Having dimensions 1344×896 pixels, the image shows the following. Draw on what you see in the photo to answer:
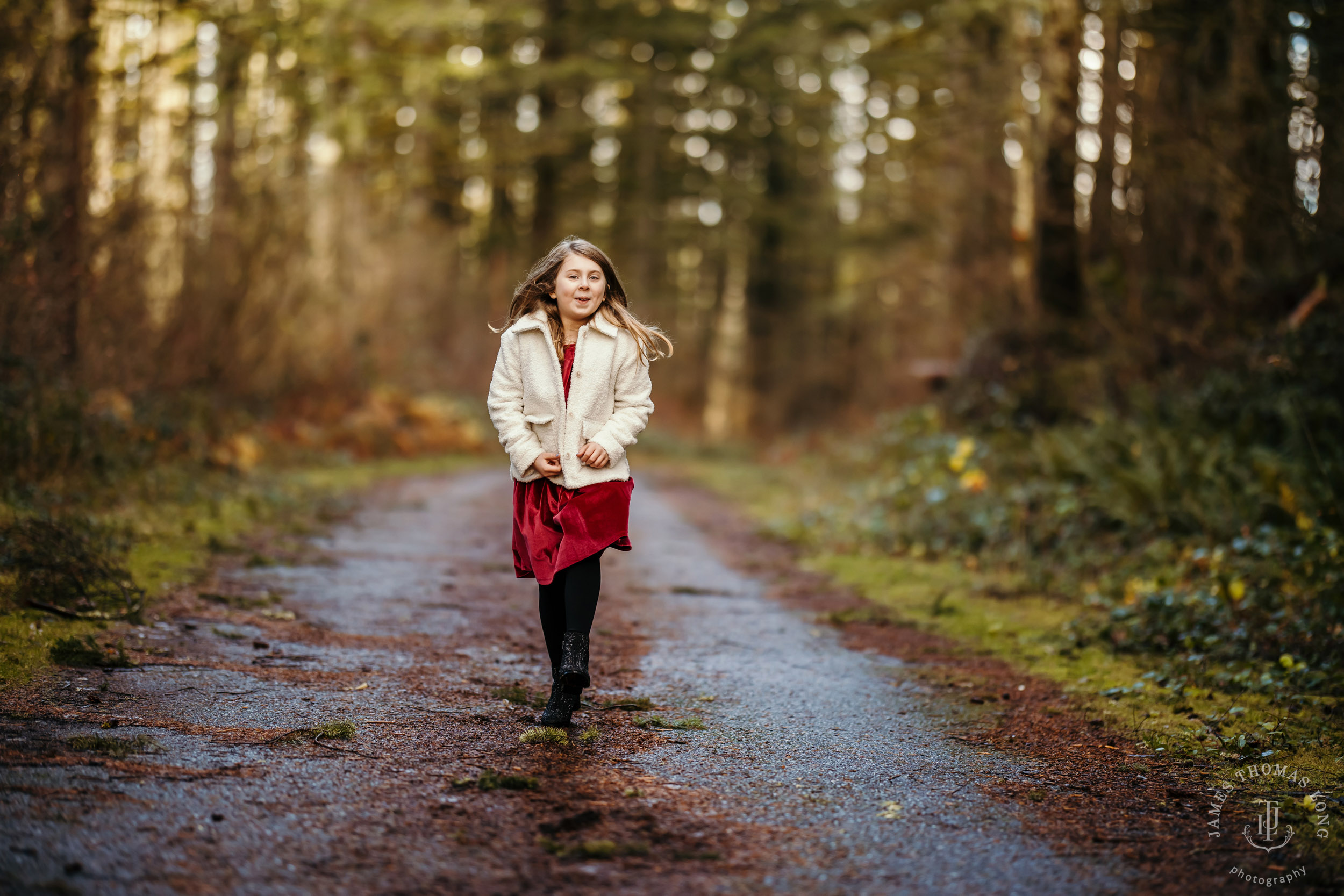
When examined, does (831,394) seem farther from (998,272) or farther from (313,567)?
(313,567)

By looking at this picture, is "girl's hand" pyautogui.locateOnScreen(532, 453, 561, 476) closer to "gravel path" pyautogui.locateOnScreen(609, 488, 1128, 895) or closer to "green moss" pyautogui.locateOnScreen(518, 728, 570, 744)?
"green moss" pyautogui.locateOnScreen(518, 728, 570, 744)

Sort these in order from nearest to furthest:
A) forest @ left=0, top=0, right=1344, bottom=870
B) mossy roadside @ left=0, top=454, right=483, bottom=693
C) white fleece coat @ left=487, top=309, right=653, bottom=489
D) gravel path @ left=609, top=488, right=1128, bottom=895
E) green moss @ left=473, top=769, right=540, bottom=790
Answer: gravel path @ left=609, top=488, right=1128, bottom=895 → green moss @ left=473, top=769, right=540, bottom=790 → white fleece coat @ left=487, top=309, right=653, bottom=489 → mossy roadside @ left=0, top=454, right=483, bottom=693 → forest @ left=0, top=0, right=1344, bottom=870

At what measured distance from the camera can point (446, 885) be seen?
296 centimetres

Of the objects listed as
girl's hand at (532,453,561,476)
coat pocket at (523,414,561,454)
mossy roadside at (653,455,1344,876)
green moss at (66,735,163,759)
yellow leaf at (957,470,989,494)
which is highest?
coat pocket at (523,414,561,454)

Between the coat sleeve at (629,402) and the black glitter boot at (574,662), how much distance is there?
2.33 ft

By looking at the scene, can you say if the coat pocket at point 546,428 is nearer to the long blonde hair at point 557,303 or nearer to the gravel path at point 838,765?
the long blonde hair at point 557,303

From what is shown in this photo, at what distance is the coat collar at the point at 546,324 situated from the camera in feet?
15.4

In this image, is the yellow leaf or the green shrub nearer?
the green shrub

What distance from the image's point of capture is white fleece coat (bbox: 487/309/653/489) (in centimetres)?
460

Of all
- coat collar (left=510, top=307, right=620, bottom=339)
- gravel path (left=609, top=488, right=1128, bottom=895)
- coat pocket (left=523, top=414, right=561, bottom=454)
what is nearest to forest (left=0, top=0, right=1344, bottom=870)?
gravel path (left=609, top=488, right=1128, bottom=895)
